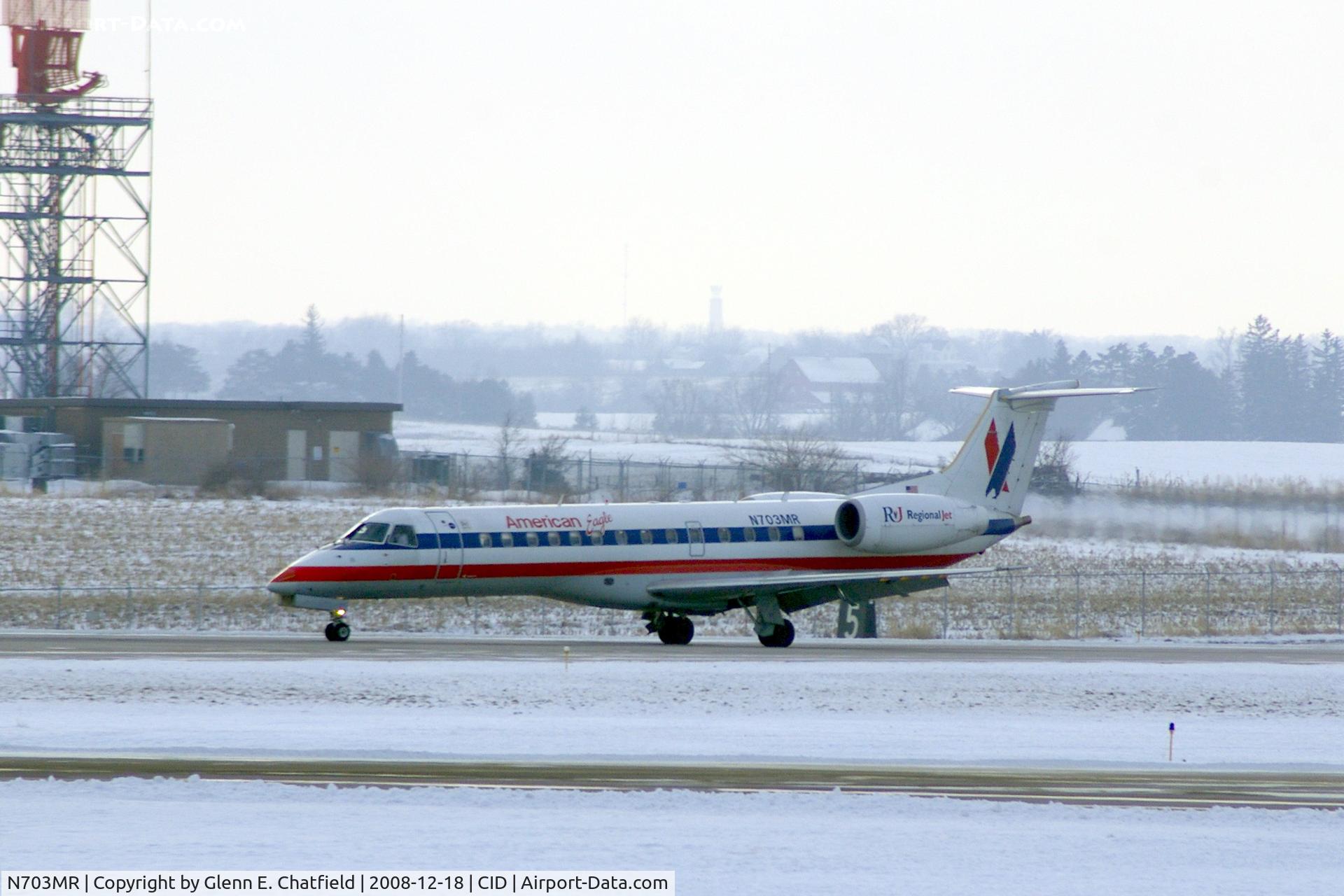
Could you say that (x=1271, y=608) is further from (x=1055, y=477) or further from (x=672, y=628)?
(x=1055, y=477)

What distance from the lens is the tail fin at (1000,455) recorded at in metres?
34.0

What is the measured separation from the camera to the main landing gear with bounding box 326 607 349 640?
29.2 m

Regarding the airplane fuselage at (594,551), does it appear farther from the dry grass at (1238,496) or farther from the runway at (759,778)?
the dry grass at (1238,496)

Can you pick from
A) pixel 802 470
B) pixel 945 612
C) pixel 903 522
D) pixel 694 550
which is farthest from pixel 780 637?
pixel 802 470

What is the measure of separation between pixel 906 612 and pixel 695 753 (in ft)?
74.3

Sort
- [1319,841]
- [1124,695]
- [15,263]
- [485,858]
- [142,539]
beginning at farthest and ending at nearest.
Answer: [15,263], [142,539], [1124,695], [1319,841], [485,858]

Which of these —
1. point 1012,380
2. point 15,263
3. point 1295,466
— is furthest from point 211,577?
point 1012,380

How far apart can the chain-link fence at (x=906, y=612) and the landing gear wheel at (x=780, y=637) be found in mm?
5163

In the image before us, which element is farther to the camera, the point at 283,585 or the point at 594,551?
the point at 594,551

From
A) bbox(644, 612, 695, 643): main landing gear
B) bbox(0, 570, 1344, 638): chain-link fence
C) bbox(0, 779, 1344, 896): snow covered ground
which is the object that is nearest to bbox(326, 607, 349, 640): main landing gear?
bbox(0, 570, 1344, 638): chain-link fence

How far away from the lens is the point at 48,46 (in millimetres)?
62625

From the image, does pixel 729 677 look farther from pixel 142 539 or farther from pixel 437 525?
pixel 142 539

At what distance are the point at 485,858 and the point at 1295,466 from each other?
3250 inches

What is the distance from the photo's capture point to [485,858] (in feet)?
38.1
